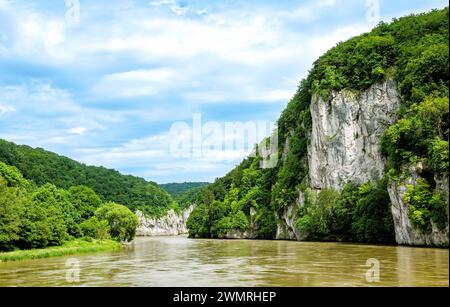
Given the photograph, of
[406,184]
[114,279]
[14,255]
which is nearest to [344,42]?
[406,184]

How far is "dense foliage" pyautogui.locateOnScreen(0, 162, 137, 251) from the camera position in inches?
1893

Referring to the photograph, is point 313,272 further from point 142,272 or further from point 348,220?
point 348,220

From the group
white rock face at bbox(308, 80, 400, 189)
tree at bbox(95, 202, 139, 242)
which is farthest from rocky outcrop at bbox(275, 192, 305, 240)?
tree at bbox(95, 202, 139, 242)

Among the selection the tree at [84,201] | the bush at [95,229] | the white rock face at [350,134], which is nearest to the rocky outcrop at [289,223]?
the white rock face at [350,134]

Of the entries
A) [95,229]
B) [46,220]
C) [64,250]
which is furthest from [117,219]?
[64,250]

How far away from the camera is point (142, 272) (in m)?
30.7

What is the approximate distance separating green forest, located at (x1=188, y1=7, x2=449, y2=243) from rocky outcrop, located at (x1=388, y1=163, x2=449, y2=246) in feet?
2.57

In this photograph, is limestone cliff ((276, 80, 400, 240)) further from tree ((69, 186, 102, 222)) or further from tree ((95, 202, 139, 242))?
tree ((69, 186, 102, 222))

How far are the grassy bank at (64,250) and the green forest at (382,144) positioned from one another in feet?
102

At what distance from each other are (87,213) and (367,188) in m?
50.4

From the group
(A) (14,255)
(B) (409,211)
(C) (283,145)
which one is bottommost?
(A) (14,255)

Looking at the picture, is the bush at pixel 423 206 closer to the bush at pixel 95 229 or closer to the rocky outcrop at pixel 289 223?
the rocky outcrop at pixel 289 223

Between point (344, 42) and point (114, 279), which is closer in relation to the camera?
point (114, 279)

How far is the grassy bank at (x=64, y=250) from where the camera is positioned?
43.6m
